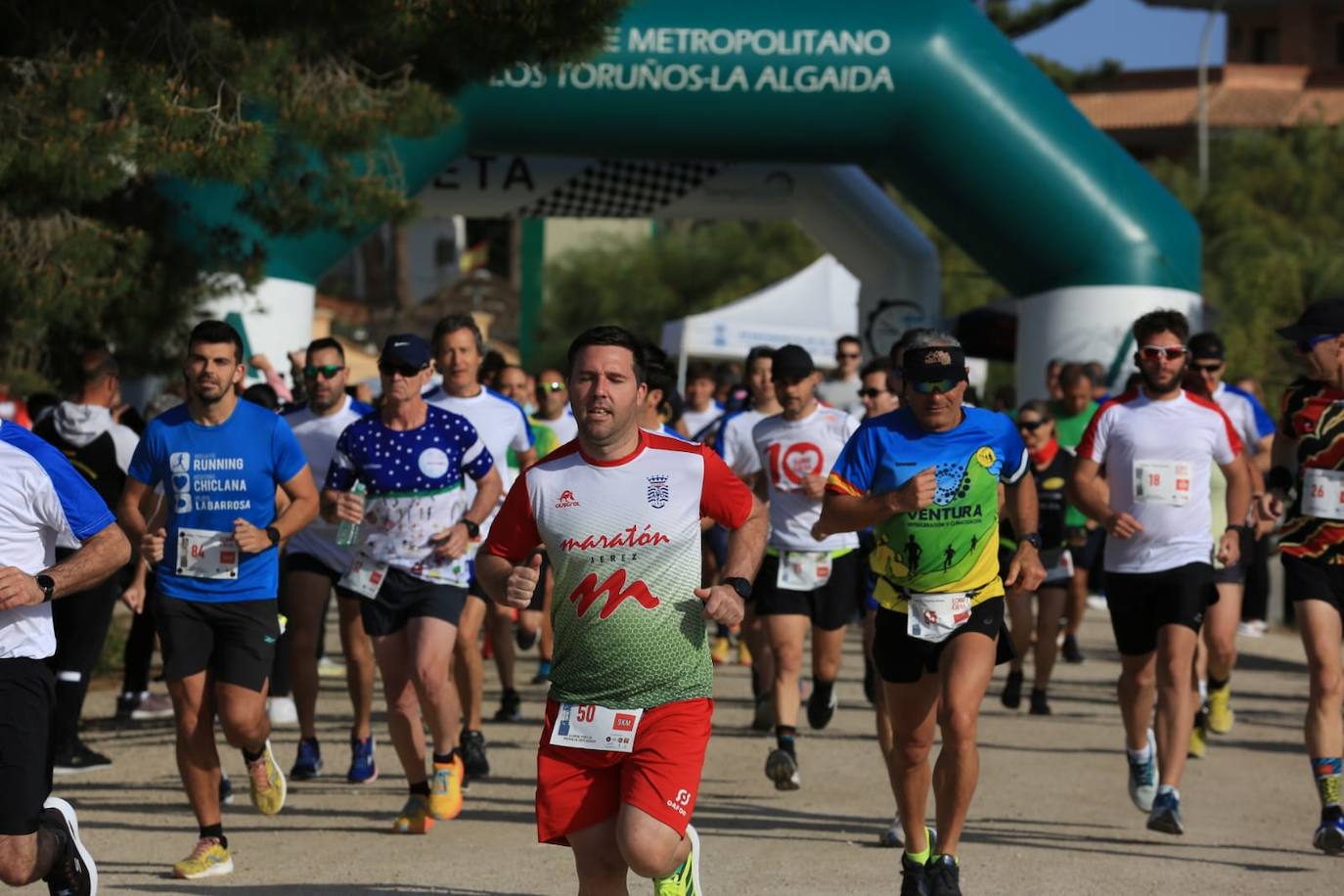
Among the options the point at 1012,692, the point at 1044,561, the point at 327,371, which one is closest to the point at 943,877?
the point at 327,371

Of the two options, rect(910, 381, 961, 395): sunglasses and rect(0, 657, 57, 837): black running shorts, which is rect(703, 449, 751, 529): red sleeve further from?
rect(0, 657, 57, 837): black running shorts

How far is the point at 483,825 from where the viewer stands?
8258 mm

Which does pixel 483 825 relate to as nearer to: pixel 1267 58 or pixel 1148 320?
pixel 1148 320

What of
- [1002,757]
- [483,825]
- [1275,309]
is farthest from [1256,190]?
[483,825]

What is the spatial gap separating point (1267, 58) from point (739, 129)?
4479 centimetres

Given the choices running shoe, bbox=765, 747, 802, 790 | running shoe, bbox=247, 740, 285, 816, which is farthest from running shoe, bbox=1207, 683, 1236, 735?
running shoe, bbox=247, 740, 285, 816

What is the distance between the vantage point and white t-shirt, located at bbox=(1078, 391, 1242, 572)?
27.1ft

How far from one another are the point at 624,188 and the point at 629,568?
13.8 meters

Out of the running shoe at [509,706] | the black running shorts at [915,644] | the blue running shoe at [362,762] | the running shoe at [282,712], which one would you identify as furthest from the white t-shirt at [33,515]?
the running shoe at [509,706]

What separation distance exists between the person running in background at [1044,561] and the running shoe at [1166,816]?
11.7ft

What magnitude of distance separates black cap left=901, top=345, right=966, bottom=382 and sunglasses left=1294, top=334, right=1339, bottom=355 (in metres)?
1.93

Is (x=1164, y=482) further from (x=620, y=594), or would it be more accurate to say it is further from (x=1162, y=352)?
(x=620, y=594)

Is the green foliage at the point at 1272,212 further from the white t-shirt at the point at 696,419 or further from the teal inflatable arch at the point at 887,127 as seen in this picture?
the white t-shirt at the point at 696,419

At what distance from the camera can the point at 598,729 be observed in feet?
17.6
